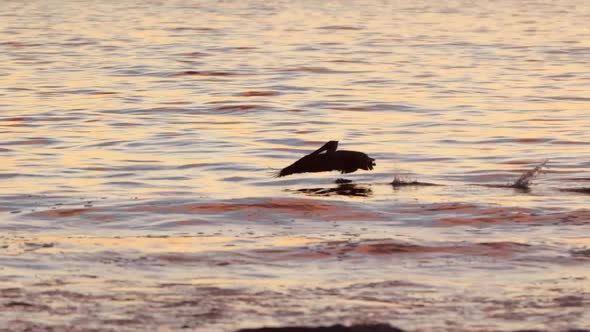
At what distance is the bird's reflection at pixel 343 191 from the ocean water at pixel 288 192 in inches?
2.5

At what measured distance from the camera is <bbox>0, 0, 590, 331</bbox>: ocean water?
11.3 m

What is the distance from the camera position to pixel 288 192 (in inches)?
720

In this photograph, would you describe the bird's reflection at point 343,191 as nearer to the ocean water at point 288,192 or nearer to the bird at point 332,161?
the ocean water at point 288,192

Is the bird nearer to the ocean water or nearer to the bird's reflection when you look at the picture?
the ocean water

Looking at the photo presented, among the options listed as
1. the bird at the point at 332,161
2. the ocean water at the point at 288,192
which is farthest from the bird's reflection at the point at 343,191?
the bird at the point at 332,161

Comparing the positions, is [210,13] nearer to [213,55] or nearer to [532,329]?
[213,55]

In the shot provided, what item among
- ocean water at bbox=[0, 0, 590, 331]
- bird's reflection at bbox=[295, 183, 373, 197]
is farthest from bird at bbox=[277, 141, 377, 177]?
bird's reflection at bbox=[295, 183, 373, 197]

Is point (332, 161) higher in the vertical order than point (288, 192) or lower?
higher

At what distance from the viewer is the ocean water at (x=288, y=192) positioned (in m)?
11.3

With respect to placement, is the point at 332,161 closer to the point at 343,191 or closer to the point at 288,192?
the point at 343,191

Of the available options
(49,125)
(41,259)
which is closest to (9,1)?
(49,125)

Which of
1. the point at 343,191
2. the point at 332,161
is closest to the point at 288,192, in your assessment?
the point at 343,191

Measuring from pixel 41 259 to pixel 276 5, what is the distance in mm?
64774

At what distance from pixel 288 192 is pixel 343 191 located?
0.67m
